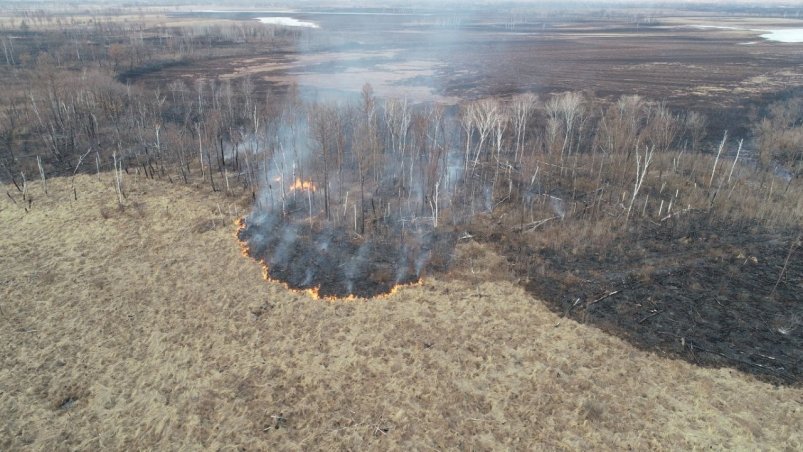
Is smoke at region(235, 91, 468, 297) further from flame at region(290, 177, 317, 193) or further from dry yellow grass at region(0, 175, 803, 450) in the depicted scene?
dry yellow grass at region(0, 175, 803, 450)

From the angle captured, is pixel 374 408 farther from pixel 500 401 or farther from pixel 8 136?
pixel 8 136

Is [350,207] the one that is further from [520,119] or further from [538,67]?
[538,67]

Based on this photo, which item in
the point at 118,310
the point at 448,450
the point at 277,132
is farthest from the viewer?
the point at 277,132

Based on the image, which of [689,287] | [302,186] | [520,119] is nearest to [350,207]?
[302,186]

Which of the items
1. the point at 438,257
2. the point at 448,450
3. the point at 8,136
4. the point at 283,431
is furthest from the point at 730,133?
the point at 8,136

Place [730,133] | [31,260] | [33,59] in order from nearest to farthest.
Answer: [31,260] → [730,133] → [33,59]

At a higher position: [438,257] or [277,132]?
[277,132]

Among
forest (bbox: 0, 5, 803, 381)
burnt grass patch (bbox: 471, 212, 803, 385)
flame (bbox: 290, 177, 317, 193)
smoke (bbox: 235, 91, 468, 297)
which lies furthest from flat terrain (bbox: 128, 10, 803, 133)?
flame (bbox: 290, 177, 317, 193)
